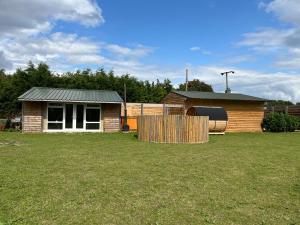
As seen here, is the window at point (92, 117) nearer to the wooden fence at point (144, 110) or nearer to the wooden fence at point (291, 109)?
the wooden fence at point (144, 110)

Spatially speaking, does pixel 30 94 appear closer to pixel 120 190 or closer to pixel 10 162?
pixel 10 162

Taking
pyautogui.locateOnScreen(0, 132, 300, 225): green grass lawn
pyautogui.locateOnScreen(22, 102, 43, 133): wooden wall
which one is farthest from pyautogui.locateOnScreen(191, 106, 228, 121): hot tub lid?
pyautogui.locateOnScreen(0, 132, 300, 225): green grass lawn

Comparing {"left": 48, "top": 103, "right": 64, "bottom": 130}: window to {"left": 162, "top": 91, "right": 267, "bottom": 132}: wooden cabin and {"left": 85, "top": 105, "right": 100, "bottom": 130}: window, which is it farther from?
{"left": 162, "top": 91, "right": 267, "bottom": 132}: wooden cabin

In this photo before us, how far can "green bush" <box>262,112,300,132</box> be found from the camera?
2680 cm

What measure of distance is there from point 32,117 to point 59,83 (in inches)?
426

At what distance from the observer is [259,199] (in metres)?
6.24

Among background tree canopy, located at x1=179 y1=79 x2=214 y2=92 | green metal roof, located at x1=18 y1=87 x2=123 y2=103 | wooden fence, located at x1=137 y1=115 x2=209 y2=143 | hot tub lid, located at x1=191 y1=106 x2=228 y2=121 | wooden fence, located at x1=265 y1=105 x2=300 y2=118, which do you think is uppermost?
background tree canopy, located at x1=179 y1=79 x2=214 y2=92

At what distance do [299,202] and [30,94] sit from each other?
1927cm

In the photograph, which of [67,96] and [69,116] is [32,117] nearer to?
[69,116]

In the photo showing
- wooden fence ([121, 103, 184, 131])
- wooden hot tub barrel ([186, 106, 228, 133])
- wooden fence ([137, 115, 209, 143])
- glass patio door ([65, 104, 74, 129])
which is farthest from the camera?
wooden fence ([121, 103, 184, 131])

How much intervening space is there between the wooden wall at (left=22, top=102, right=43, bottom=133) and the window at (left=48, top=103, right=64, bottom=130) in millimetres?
585

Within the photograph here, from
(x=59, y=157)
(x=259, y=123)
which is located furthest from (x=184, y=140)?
(x=259, y=123)

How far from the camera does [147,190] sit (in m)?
6.75

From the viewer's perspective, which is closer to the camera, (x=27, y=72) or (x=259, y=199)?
(x=259, y=199)
